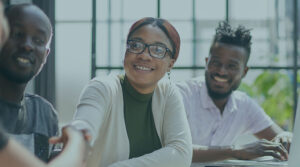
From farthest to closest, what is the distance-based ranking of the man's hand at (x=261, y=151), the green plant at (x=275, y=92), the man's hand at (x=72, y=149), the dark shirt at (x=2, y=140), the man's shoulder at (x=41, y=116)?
1. the green plant at (x=275, y=92)
2. the man's hand at (x=261, y=151)
3. the man's shoulder at (x=41, y=116)
4. the man's hand at (x=72, y=149)
5. the dark shirt at (x=2, y=140)

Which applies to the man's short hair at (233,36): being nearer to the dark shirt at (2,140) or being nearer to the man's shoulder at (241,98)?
the man's shoulder at (241,98)

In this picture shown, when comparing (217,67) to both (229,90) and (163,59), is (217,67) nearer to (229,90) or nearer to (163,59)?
(229,90)

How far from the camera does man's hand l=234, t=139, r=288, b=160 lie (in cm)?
245

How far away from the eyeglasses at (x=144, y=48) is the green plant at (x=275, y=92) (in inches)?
348

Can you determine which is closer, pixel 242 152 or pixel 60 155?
pixel 60 155

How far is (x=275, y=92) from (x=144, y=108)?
917cm

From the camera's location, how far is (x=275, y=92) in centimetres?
1091

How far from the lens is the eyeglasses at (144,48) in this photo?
2172 mm

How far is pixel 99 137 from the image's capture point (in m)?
2.06

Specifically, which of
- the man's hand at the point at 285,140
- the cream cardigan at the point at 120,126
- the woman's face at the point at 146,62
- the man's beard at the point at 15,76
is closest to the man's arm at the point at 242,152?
the man's hand at the point at 285,140

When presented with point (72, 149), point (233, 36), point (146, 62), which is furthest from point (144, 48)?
point (233, 36)

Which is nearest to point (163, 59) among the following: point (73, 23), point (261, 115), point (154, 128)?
point (154, 128)

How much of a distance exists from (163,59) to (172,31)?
0.14 m

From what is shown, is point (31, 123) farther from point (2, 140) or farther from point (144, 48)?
point (2, 140)
